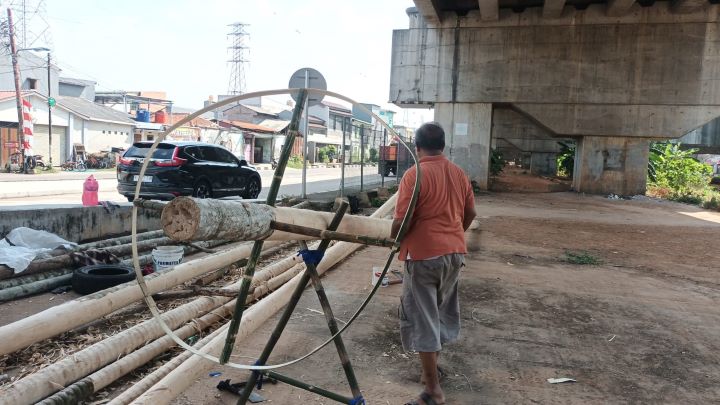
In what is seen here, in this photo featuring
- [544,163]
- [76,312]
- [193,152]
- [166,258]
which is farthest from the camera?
[544,163]

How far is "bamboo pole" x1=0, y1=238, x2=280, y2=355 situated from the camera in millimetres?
3021

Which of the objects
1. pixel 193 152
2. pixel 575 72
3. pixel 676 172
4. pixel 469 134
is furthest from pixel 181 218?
pixel 676 172

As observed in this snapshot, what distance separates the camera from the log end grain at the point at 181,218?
5.43ft

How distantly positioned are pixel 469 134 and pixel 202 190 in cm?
974

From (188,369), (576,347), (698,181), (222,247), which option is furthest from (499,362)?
(698,181)

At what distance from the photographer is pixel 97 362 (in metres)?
3.10

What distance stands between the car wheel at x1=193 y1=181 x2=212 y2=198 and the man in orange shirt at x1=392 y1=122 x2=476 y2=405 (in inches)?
374

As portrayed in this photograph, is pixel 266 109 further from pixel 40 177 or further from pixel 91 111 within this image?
pixel 40 177

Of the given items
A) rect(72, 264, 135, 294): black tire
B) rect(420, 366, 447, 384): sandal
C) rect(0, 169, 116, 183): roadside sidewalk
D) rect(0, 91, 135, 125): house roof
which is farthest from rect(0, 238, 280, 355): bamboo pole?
rect(0, 91, 135, 125): house roof

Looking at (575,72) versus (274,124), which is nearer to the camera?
(575,72)

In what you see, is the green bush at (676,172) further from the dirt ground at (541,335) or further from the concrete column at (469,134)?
the dirt ground at (541,335)

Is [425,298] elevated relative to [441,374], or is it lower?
elevated

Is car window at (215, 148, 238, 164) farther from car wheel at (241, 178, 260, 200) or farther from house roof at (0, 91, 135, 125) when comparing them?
house roof at (0, 91, 135, 125)

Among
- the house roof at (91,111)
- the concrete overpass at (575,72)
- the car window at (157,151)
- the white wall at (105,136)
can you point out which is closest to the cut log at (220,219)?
the car window at (157,151)
